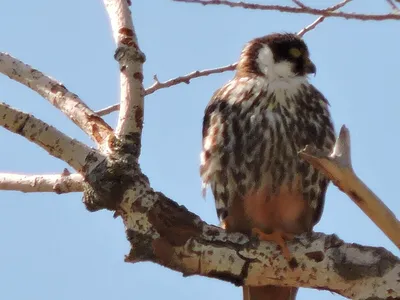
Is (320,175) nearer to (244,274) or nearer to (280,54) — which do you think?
(280,54)

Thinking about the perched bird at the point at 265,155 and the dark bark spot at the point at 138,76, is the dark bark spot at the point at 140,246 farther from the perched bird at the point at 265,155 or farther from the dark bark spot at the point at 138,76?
the perched bird at the point at 265,155

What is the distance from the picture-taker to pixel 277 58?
4.02 m

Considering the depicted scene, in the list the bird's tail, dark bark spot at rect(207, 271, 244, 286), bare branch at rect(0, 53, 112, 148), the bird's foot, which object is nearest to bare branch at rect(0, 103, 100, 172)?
A: bare branch at rect(0, 53, 112, 148)

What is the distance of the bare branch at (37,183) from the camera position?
2896mm

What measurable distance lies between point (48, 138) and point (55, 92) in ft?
1.17

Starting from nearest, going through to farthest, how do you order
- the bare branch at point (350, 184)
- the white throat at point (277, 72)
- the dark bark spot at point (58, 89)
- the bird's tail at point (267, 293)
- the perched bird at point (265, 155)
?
the bare branch at point (350, 184) < the dark bark spot at point (58, 89) < the bird's tail at point (267, 293) < the perched bird at point (265, 155) < the white throat at point (277, 72)

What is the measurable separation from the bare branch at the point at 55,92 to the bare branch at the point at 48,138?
19cm

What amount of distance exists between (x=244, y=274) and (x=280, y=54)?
5.74 ft

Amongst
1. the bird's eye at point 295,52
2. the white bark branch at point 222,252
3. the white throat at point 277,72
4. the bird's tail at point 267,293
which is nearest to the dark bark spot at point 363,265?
the white bark branch at point 222,252

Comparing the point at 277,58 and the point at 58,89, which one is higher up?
the point at 277,58

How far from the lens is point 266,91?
3.80 metres

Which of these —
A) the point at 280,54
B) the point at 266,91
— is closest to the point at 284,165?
the point at 266,91

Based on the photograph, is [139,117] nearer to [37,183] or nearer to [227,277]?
[37,183]

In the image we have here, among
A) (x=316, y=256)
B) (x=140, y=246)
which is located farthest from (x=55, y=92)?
(x=316, y=256)
